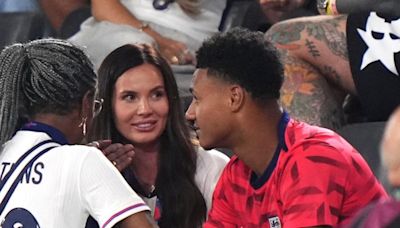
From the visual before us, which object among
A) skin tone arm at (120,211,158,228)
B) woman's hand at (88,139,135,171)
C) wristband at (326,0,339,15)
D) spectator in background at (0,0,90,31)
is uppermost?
wristband at (326,0,339,15)

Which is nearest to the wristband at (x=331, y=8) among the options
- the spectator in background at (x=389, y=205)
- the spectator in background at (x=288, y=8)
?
the spectator in background at (x=288, y=8)

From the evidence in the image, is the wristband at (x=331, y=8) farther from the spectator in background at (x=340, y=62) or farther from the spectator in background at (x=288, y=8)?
the spectator in background at (x=288, y=8)

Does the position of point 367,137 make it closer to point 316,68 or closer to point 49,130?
point 316,68

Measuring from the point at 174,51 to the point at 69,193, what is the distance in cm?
193

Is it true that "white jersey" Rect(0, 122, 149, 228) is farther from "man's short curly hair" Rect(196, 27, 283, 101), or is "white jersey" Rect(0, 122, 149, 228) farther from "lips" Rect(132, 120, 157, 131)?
"lips" Rect(132, 120, 157, 131)

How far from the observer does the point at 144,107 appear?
11.9ft

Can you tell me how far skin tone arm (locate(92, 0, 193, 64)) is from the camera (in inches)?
184

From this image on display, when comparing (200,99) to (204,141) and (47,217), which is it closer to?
(204,141)

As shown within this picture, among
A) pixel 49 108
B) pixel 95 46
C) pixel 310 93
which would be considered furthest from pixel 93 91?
pixel 95 46

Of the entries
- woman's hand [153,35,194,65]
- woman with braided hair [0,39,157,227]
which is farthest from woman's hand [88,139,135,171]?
woman's hand [153,35,194,65]

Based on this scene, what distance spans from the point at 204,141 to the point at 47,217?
50 centimetres

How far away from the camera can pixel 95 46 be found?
15.2 ft

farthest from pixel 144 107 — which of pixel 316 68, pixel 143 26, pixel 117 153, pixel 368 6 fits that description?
pixel 143 26

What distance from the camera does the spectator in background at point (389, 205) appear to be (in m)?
1.85
